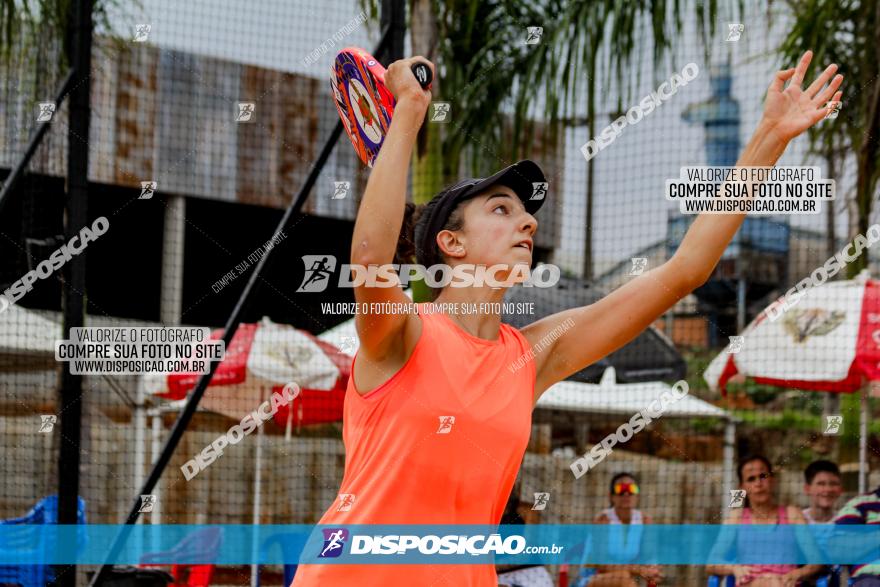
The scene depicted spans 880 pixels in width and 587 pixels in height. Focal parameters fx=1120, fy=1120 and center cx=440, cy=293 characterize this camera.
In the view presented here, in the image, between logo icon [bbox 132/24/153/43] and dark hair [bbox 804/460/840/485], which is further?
dark hair [bbox 804/460/840/485]

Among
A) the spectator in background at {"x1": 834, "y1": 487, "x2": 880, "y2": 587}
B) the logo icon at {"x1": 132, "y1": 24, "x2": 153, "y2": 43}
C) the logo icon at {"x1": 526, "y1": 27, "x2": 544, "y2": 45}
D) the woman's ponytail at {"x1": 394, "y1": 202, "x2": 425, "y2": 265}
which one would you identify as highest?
the logo icon at {"x1": 526, "y1": 27, "x2": 544, "y2": 45}

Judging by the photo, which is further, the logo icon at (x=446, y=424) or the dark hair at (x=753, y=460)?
the dark hair at (x=753, y=460)

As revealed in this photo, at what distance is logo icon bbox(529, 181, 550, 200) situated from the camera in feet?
9.09

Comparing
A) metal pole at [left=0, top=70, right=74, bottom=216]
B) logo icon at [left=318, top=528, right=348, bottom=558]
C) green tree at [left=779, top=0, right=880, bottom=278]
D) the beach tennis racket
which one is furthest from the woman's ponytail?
green tree at [left=779, top=0, right=880, bottom=278]

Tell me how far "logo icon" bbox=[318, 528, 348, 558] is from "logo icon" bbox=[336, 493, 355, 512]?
48 mm

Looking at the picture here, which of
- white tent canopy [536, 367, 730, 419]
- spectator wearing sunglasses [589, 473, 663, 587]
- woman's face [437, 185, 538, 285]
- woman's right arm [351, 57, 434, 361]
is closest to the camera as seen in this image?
woman's right arm [351, 57, 434, 361]

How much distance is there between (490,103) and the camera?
25.1 ft

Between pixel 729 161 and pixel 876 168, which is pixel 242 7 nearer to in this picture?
pixel 729 161

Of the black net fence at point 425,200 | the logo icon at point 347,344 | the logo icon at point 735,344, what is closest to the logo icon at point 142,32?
the black net fence at point 425,200

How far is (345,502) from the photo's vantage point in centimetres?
241

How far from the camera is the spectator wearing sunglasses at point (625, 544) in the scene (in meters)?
6.09

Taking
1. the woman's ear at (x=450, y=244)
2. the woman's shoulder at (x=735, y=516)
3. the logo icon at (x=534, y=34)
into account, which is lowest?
the woman's shoulder at (x=735, y=516)

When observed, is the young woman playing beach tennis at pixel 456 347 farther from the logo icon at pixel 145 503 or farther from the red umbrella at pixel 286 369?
the red umbrella at pixel 286 369

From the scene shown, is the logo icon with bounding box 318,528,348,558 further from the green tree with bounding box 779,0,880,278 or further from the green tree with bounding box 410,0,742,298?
the green tree with bounding box 779,0,880,278
